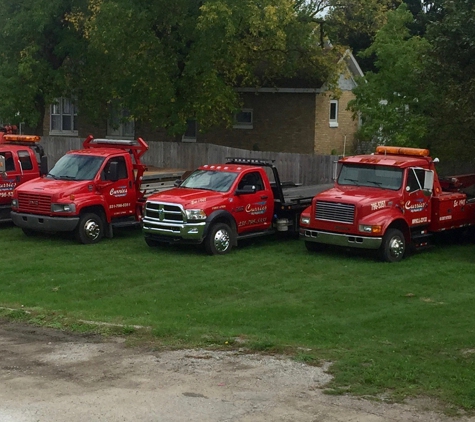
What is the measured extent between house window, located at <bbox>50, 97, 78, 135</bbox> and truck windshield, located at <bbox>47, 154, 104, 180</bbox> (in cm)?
2180

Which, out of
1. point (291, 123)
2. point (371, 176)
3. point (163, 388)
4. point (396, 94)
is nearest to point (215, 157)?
point (291, 123)

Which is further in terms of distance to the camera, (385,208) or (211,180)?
(211,180)

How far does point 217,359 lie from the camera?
425 inches

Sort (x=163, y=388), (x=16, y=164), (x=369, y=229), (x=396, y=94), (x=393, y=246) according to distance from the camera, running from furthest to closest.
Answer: (x=396, y=94), (x=16, y=164), (x=393, y=246), (x=369, y=229), (x=163, y=388)

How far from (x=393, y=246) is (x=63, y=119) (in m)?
28.2

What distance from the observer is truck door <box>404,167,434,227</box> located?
1861 centimetres

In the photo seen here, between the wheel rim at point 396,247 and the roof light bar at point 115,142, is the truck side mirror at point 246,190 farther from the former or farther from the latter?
the roof light bar at point 115,142

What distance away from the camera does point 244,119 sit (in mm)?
37844

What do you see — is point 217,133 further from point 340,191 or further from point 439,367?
point 439,367

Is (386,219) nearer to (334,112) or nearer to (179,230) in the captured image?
(179,230)

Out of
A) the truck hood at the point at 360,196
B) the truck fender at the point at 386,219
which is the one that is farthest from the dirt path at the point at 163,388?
the truck hood at the point at 360,196

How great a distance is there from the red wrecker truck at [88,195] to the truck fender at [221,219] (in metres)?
3.25

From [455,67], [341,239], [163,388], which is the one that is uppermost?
[455,67]

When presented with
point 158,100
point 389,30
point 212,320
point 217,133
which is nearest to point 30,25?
point 158,100
